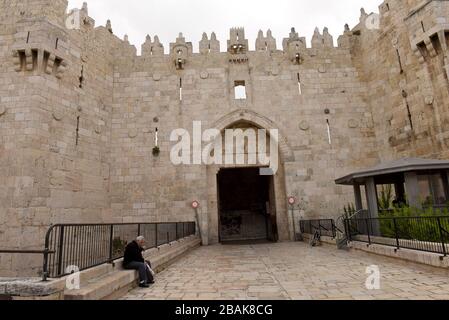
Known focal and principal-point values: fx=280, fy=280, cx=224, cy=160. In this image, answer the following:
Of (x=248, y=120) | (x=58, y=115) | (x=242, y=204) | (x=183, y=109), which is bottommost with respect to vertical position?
(x=242, y=204)

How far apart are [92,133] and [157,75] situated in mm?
4439

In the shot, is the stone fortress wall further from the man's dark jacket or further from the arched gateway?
the man's dark jacket

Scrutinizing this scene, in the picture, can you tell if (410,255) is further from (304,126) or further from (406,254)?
(304,126)

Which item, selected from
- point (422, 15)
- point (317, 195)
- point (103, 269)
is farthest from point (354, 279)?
point (422, 15)

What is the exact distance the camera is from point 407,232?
7.27m

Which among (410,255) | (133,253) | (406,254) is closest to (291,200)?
(406,254)

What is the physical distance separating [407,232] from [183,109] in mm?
10702

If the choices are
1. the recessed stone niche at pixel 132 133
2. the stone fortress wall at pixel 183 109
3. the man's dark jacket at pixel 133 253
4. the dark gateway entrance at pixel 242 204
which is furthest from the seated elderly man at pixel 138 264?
the dark gateway entrance at pixel 242 204

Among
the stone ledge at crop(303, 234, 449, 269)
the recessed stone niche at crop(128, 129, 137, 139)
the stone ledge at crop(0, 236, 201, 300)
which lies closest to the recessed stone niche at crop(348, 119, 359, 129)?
the stone ledge at crop(303, 234, 449, 269)

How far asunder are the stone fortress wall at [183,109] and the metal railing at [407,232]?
13.2 feet

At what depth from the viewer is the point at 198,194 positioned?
1335cm

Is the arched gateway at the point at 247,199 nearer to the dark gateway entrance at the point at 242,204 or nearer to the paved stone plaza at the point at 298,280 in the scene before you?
the dark gateway entrance at the point at 242,204

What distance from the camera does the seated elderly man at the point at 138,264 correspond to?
522 cm
